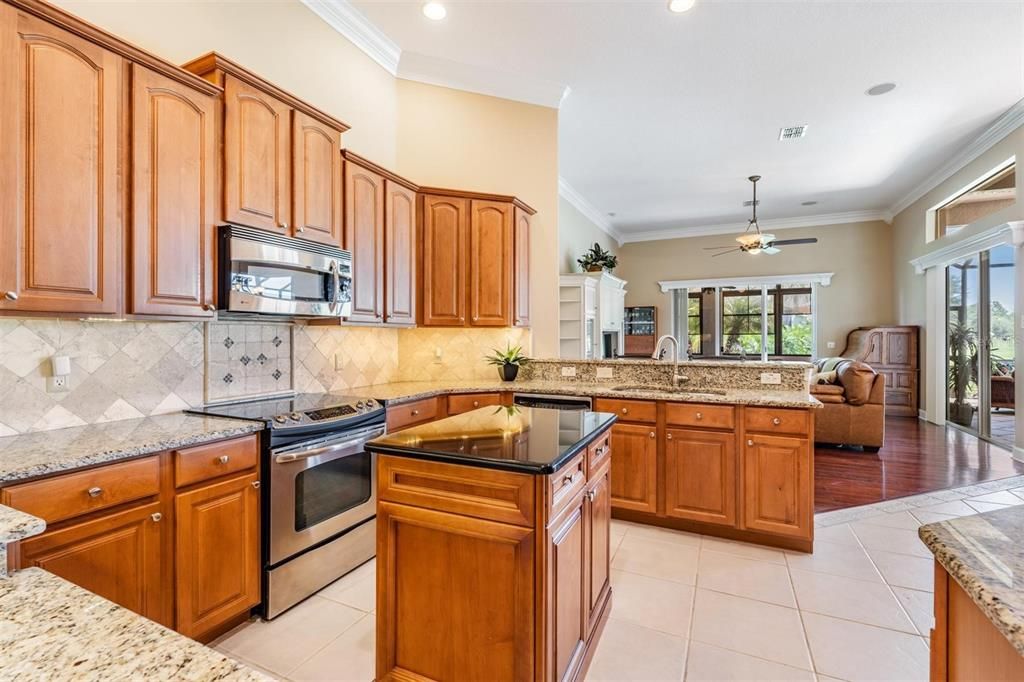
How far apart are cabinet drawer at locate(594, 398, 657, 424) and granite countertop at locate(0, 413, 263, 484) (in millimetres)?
2136

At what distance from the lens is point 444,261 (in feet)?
12.6

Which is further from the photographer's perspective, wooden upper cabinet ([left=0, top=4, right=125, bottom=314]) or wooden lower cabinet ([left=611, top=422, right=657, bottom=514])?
wooden lower cabinet ([left=611, top=422, right=657, bottom=514])

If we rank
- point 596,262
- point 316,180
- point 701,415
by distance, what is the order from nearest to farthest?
point 316,180 → point 701,415 → point 596,262

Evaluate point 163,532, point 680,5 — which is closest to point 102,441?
point 163,532

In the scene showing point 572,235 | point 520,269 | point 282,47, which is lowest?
point 520,269

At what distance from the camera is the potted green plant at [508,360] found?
13.3ft

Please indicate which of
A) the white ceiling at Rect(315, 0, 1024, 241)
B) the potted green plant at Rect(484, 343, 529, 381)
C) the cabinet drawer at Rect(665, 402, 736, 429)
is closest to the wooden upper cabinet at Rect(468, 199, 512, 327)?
the potted green plant at Rect(484, 343, 529, 381)

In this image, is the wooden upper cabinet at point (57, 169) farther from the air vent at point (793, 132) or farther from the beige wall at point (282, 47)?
the air vent at point (793, 132)

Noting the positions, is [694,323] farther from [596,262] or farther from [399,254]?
[399,254]

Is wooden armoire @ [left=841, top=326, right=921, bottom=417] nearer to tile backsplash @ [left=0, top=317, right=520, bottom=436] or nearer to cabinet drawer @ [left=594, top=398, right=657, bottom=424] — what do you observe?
cabinet drawer @ [left=594, top=398, right=657, bottom=424]

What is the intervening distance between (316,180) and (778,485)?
328cm

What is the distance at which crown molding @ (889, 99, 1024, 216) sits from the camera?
15.6 ft

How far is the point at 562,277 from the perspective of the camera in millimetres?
6461

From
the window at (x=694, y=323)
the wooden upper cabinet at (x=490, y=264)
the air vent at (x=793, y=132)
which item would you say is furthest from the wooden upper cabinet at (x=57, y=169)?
the window at (x=694, y=323)
